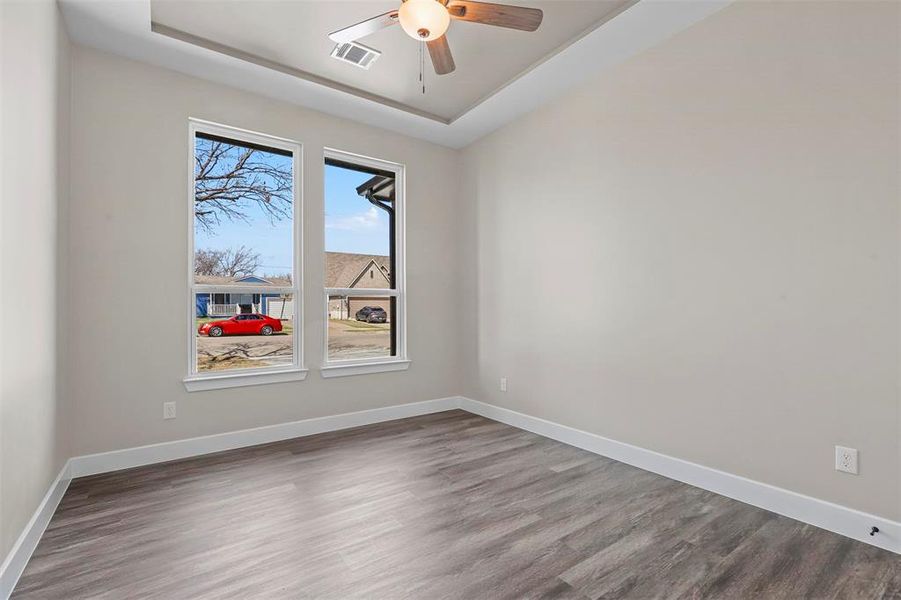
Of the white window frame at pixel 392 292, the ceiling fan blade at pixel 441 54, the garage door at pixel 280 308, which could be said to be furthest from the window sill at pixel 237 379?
the ceiling fan blade at pixel 441 54

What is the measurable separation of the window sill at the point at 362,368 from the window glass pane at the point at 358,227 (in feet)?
2.48

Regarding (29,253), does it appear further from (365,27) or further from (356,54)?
(356,54)

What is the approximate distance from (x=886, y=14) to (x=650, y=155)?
1.20 meters

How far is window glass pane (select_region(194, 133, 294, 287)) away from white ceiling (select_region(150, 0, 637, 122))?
83 cm

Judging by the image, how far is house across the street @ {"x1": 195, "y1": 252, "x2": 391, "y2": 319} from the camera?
134 inches

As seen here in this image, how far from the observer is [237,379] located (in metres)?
3.41

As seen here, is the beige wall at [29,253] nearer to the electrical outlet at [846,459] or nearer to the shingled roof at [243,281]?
the shingled roof at [243,281]

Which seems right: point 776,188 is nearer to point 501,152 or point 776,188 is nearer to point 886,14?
point 886,14

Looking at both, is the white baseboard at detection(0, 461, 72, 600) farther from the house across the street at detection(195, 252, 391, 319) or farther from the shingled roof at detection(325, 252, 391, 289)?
the shingled roof at detection(325, 252, 391, 289)

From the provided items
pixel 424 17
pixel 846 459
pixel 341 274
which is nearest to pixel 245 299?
pixel 341 274

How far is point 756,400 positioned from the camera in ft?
7.92

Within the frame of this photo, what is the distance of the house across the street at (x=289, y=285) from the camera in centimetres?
340

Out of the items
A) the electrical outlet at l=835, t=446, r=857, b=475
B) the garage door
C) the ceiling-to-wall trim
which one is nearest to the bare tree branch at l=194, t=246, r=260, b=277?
the garage door

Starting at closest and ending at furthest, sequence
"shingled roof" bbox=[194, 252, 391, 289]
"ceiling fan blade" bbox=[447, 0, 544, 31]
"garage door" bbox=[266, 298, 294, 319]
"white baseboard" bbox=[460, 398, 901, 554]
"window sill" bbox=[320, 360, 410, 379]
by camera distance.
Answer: "white baseboard" bbox=[460, 398, 901, 554], "ceiling fan blade" bbox=[447, 0, 544, 31], "shingled roof" bbox=[194, 252, 391, 289], "garage door" bbox=[266, 298, 294, 319], "window sill" bbox=[320, 360, 410, 379]
